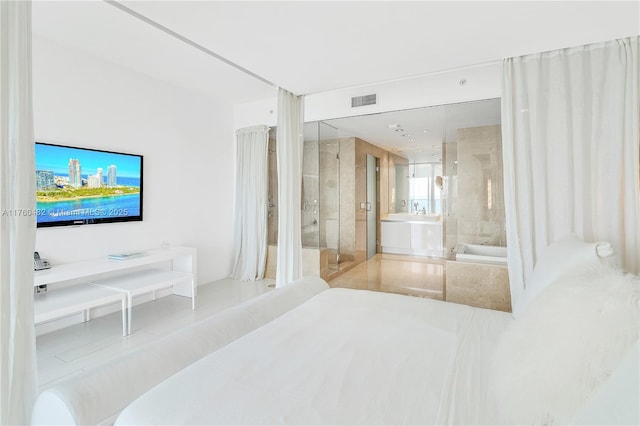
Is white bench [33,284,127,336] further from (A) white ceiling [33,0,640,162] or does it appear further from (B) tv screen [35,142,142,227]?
(A) white ceiling [33,0,640,162]

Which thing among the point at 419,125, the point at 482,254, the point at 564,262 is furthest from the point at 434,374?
the point at 419,125

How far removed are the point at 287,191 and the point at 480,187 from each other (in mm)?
2274

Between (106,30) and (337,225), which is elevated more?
(106,30)

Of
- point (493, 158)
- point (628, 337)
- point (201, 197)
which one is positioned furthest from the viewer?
point (201, 197)

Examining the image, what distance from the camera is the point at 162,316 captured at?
3.44 meters

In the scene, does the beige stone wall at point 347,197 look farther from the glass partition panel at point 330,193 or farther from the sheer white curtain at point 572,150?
the sheer white curtain at point 572,150

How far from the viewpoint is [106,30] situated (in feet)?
9.36

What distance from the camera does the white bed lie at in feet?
2.60

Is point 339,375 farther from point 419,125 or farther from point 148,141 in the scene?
point 419,125

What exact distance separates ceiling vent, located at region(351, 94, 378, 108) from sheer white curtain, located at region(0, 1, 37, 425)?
338 cm

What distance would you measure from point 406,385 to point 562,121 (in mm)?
2764

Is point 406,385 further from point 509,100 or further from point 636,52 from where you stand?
point 636,52

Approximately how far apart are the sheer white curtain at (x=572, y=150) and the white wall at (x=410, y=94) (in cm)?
52

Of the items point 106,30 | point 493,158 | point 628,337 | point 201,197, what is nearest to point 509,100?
point 493,158
